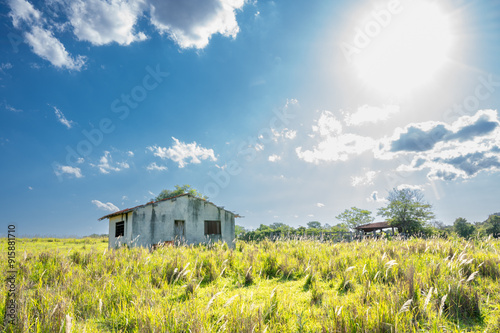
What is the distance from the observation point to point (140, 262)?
21.4ft

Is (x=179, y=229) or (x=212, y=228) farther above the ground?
(x=179, y=229)

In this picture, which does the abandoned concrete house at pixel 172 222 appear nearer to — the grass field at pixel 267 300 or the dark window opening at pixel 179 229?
the dark window opening at pixel 179 229

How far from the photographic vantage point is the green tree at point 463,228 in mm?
58509

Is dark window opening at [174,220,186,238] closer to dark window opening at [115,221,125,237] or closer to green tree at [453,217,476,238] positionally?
dark window opening at [115,221,125,237]

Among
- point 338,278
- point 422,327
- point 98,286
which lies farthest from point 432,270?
point 98,286

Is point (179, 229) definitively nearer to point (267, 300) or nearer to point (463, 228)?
point (267, 300)

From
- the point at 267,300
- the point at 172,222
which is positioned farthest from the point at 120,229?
the point at 267,300

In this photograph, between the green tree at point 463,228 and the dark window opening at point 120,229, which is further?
the green tree at point 463,228

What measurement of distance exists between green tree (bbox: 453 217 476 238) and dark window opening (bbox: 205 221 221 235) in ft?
196

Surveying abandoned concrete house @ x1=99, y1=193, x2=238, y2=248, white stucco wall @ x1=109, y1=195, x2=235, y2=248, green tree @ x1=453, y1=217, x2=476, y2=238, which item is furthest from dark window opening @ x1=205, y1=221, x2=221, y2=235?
green tree @ x1=453, y1=217, x2=476, y2=238

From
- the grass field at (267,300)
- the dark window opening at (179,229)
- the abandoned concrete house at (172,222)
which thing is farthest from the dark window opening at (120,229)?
the grass field at (267,300)

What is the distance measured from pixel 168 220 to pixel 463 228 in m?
69.6

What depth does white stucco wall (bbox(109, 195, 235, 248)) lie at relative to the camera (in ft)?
73.9

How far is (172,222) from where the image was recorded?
80.1ft
